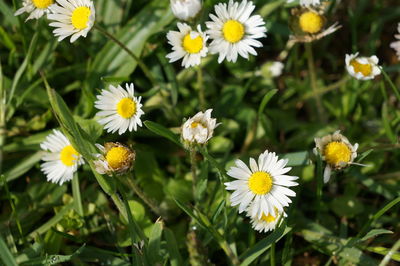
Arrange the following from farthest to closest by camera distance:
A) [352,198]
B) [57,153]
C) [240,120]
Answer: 1. [240,120]
2. [352,198]
3. [57,153]

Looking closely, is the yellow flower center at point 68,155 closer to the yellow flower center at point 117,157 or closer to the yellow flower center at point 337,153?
the yellow flower center at point 117,157

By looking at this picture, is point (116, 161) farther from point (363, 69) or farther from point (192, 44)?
point (363, 69)

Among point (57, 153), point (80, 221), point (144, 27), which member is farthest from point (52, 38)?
point (80, 221)

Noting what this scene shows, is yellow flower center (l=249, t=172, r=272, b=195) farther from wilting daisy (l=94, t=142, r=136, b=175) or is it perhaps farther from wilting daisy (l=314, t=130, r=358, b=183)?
wilting daisy (l=94, t=142, r=136, b=175)

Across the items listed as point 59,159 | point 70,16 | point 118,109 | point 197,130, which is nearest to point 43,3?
point 70,16

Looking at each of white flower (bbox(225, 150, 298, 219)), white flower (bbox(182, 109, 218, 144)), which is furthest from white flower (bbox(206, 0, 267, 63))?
white flower (bbox(225, 150, 298, 219))

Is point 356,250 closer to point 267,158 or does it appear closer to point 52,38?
point 267,158

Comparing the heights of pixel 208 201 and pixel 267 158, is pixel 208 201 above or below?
below
